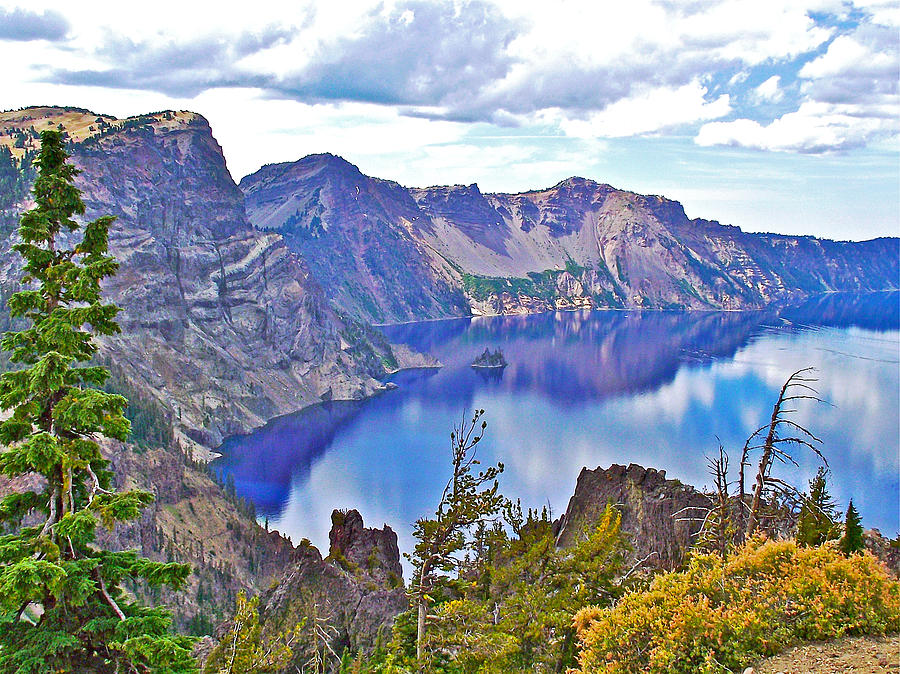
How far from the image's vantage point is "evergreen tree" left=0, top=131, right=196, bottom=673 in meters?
17.0

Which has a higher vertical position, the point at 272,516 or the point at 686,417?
the point at 686,417

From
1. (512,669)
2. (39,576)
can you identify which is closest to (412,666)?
(512,669)

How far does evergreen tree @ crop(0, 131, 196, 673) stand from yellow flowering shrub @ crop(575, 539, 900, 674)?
11207 millimetres

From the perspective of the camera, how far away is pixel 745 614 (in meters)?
19.5

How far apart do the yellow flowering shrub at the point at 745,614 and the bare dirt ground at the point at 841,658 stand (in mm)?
259

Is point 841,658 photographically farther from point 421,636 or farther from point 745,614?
point 421,636

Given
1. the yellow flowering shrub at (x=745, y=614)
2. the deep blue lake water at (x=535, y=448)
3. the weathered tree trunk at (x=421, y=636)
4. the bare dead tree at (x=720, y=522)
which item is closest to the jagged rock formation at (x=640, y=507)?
the bare dead tree at (x=720, y=522)

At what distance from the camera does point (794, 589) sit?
20000 mm

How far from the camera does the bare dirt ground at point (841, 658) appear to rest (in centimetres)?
1822

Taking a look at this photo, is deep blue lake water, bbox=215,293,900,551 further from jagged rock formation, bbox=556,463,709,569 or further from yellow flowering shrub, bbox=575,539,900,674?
yellow flowering shrub, bbox=575,539,900,674

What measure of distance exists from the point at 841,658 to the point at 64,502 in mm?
18934

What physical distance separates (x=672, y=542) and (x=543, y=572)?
12922 mm

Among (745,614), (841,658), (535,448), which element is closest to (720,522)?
(745,614)

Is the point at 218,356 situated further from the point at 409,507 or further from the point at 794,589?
the point at 794,589
